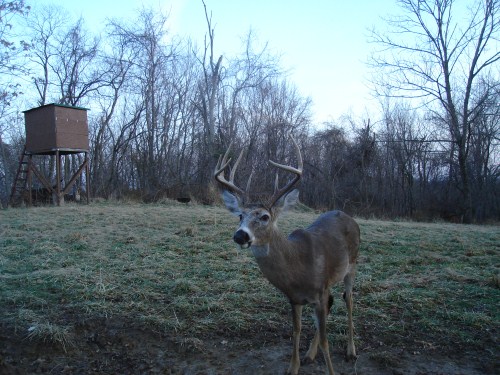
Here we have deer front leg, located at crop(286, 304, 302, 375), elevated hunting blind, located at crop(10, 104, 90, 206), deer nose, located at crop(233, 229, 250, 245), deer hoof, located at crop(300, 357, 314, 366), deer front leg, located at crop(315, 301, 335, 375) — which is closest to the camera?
deer nose, located at crop(233, 229, 250, 245)

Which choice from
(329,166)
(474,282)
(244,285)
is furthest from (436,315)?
(329,166)

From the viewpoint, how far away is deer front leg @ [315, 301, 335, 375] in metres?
3.38

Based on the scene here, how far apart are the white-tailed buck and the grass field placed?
61cm

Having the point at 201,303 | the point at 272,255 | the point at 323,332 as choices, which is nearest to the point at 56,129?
the point at 201,303

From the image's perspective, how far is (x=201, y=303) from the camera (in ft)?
15.7

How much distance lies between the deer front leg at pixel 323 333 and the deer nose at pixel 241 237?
892 millimetres

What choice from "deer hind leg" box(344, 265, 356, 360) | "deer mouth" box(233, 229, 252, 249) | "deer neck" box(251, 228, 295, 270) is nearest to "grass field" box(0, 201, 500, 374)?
"deer hind leg" box(344, 265, 356, 360)

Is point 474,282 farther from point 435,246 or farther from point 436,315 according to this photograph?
point 435,246

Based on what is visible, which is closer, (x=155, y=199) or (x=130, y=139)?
(x=155, y=199)

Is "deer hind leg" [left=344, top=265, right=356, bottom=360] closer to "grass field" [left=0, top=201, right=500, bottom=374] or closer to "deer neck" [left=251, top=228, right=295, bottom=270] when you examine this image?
"grass field" [left=0, top=201, right=500, bottom=374]

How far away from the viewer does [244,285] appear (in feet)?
17.8

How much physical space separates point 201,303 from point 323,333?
1835mm

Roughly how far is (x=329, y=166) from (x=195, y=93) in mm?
10530

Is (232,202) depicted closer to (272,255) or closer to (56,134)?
(272,255)
